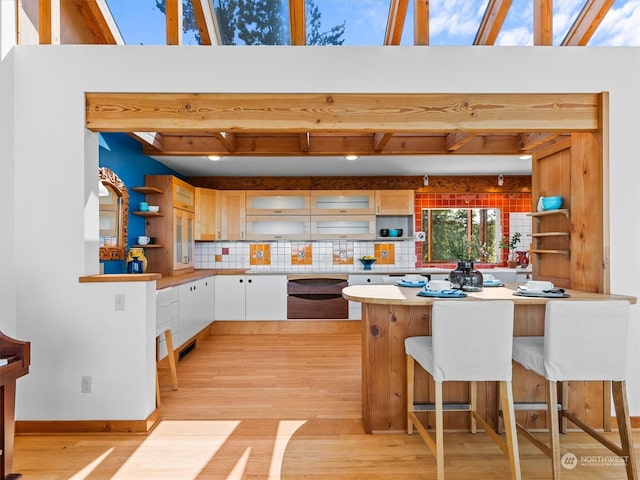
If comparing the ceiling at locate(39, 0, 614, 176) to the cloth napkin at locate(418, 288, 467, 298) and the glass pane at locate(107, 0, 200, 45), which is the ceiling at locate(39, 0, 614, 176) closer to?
the glass pane at locate(107, 0, 200, 45)

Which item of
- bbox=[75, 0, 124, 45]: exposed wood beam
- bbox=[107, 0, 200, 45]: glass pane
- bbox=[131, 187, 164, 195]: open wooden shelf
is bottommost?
bbox=[131, 187, 164, 195]: open wooden shelf

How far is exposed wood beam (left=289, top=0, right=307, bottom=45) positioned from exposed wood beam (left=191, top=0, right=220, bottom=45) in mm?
705

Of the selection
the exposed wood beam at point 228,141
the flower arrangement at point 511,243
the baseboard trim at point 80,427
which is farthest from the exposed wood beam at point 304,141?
the flower arrangement at point 511,243

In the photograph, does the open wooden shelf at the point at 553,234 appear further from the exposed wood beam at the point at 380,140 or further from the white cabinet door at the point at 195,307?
the white cabinet door at the point at 195,307

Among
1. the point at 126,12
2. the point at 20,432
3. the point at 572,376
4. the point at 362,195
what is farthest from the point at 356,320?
the point at 126,12

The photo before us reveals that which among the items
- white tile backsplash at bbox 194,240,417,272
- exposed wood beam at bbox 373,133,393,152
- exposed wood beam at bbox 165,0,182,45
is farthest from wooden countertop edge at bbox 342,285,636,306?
white tile backsplash at bbox 194,240,417,272

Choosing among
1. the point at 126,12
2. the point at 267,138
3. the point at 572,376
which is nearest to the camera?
the point at 572,376

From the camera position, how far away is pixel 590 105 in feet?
8.55

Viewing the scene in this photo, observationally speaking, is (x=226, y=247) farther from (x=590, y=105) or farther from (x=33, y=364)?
(x=590, y=105)

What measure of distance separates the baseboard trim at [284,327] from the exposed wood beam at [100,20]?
348 cm

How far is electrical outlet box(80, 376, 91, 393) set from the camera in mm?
2480

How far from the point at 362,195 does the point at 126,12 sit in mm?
3558

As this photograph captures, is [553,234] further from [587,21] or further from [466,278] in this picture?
[587,21]

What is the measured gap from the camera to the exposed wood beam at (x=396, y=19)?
2.82 metres
